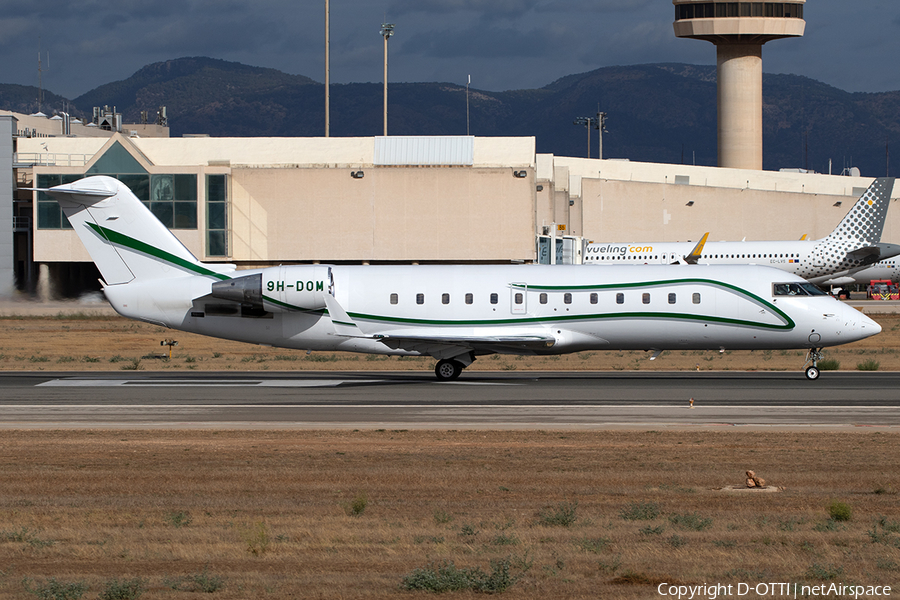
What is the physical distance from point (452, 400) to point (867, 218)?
4383 cm

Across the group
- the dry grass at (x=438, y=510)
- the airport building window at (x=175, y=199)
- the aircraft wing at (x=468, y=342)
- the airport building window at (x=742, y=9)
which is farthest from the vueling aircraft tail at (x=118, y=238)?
the airport building window at (x=742, y=9)

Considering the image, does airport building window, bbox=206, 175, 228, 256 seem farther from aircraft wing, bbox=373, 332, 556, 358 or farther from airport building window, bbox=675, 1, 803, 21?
airport building window, bbox=675, 1, 803, 21

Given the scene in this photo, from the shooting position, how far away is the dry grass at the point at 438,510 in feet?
33.3

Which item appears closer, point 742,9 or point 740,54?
point 742,9

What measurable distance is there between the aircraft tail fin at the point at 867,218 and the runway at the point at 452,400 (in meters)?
32.4

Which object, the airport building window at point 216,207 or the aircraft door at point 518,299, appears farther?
the airport building window at point 216,207

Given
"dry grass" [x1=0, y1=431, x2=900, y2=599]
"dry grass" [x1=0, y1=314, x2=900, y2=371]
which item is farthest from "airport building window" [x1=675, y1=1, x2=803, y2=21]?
"dry grass" [x1=0, y1=431, x2=900, y2=599]

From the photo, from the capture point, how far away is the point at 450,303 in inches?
1188

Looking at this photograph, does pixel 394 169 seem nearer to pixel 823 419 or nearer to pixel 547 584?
pixel 823 419

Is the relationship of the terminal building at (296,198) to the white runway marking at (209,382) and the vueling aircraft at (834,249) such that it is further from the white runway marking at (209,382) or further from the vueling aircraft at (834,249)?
the white runway marking at (209,382)

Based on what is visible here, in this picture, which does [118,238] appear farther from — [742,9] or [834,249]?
[742,9]

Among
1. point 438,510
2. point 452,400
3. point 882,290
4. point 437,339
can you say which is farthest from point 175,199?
point 438,510

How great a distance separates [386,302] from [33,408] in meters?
10.0

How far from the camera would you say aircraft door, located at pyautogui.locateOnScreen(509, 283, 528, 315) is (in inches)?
1175
